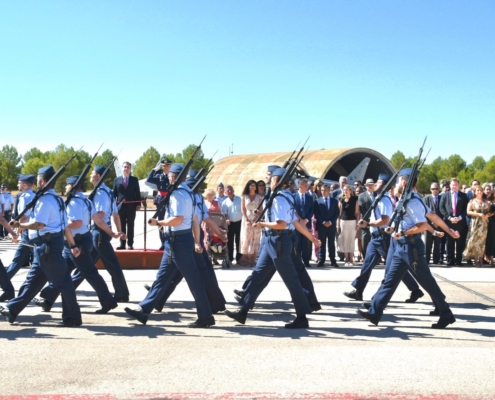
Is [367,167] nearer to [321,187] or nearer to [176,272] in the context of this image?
[321,187]

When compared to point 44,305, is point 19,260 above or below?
above

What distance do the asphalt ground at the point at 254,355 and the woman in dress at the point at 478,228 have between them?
19.4 ft

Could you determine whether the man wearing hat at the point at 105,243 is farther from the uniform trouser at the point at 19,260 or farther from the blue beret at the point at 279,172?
the blue beret at the point at 279,172

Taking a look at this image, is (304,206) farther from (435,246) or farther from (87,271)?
(87,271)

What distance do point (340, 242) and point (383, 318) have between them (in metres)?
6.73

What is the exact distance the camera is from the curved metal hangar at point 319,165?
45.9m

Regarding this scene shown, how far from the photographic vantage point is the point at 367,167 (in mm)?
47625

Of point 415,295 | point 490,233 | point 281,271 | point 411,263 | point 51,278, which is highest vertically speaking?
point 490,233

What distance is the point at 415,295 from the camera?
31.2 ft

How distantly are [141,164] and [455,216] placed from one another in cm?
8227

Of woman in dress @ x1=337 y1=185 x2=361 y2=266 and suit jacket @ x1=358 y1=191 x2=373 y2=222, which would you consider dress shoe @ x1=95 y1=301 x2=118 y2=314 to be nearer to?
suit jacket @ x1=358 y1=191 x2=373 y2=222

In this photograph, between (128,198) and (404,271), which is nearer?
(404,271)

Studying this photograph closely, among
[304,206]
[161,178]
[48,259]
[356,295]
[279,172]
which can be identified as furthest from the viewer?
[304,206]

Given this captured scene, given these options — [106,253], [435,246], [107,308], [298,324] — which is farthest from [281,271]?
[435,246]
